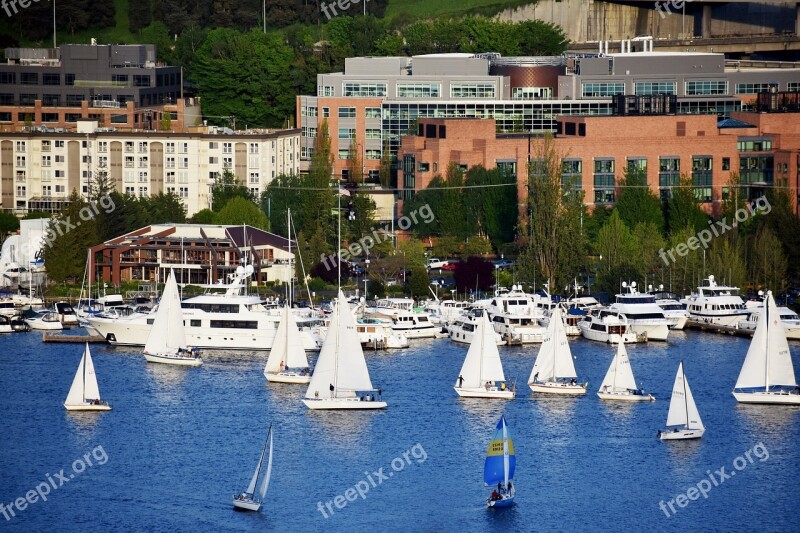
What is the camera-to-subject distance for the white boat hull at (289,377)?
8362 centimetres

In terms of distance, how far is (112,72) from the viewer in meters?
157

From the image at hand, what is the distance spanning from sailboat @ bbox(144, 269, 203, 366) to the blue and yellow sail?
26.4 metres

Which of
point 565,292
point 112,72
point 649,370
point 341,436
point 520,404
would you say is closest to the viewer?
point 341,436

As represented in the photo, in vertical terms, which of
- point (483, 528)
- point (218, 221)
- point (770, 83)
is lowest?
point (483, 528)

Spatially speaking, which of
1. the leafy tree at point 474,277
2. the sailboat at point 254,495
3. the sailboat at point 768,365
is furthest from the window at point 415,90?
the sailboat at point 254,495

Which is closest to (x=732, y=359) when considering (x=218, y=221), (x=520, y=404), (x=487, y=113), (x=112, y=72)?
(x=520, y=404)

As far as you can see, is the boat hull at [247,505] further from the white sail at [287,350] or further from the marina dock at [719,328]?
the marina dock at [719,328]

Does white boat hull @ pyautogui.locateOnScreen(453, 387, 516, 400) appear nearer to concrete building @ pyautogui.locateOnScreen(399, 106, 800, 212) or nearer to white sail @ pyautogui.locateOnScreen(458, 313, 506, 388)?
white sail @ pyautogui.locateOnScreen(458, 313, 506, 388)

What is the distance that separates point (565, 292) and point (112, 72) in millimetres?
61969

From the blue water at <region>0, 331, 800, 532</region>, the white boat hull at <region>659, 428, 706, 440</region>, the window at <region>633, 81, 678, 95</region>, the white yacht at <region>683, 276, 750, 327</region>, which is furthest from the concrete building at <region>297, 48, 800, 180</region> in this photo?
the white boat hull at <region>659, 428, 706, 440</region>

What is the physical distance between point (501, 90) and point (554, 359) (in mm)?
65051

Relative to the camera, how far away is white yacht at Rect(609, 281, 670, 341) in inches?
3789

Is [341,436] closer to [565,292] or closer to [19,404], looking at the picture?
[19,404]

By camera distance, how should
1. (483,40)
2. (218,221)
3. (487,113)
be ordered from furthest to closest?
(483,40) → (487,113) → (218,221)
